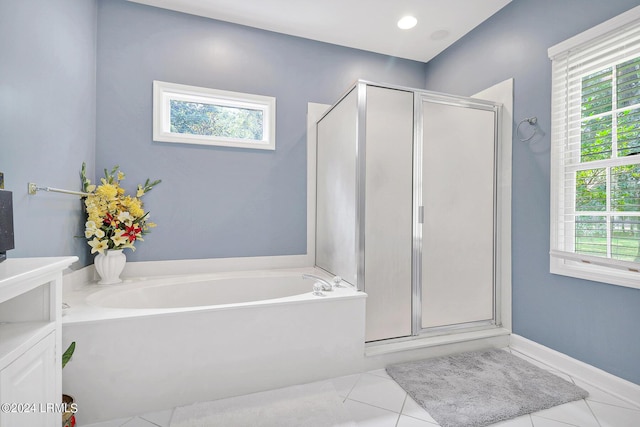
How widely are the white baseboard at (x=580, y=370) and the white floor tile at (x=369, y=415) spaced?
1274 mm

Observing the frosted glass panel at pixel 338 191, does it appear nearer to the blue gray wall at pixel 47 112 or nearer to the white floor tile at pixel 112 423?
the white floor tile at pixel 112 423

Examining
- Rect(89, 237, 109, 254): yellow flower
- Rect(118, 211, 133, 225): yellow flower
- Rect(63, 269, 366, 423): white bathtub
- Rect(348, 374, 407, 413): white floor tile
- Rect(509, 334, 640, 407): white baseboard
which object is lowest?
Rect(348, 374, 407, 413): white floor tile

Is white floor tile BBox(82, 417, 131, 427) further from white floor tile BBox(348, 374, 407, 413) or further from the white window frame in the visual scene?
the white window frame

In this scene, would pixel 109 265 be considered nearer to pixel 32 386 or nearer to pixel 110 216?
pixel 110 216

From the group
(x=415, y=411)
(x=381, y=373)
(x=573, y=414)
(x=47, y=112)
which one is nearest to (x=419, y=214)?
(x=381, y=373)

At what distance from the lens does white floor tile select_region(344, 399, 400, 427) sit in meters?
1.48

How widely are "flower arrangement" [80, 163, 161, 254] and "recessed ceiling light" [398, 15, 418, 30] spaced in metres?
2.62

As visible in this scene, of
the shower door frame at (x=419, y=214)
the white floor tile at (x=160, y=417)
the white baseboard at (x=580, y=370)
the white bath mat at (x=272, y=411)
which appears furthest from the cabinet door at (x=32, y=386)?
the white baseboard at (x=580, y=370)

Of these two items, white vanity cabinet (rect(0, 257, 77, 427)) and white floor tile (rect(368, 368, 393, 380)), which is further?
white floor tile (rect(368, 368, 393, 380))

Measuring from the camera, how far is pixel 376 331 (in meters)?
2.07

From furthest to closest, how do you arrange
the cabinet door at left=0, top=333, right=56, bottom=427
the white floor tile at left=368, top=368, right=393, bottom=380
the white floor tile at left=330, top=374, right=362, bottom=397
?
the white floor tile at left=368, top=368, right=393, bottom=380, the white floor tile at left=330, top=374, right=362, bottom=397, the cabinet door at left=0, top=333, right=56, bottom=427

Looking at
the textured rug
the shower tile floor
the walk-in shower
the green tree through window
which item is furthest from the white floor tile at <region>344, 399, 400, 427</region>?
the green tree through window

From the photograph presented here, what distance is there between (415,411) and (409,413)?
4 cm

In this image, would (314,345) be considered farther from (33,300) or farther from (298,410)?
(33,300)
